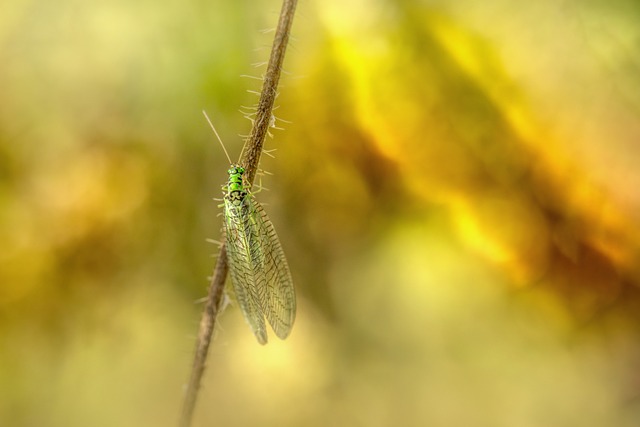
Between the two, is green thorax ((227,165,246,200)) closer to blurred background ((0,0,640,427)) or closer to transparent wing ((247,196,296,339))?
transparent wing ((247,196,296,339))

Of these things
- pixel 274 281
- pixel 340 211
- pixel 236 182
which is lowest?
pixel 274 281

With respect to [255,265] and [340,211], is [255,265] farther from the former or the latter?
[340,211]

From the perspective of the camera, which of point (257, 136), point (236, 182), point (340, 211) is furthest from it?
point (340, 211)

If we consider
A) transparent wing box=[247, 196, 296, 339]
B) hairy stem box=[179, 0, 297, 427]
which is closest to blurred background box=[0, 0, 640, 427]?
transparent wing box=[247, 196, 296, 339]

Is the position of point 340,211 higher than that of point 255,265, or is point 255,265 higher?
point 340,211

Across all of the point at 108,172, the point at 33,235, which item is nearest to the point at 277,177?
the point at 108,172

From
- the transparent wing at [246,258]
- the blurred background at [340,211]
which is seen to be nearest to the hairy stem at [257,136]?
the transparent wing at [246,258]

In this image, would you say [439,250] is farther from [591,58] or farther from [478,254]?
[591,58]

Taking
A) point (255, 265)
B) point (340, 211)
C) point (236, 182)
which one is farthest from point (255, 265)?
point (340, 211)
